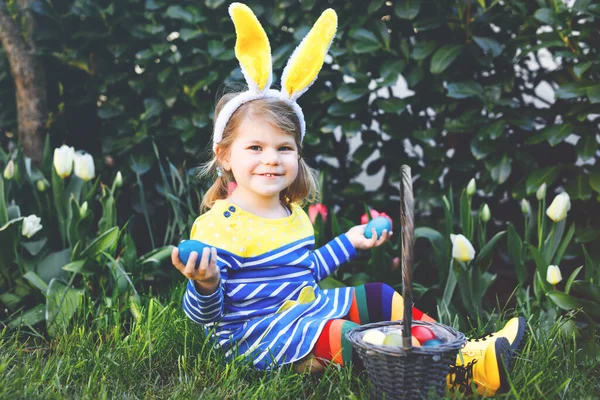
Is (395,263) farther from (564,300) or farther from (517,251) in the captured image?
(564,300)

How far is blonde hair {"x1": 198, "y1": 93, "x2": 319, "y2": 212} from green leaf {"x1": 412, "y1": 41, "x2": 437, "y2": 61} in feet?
2.67

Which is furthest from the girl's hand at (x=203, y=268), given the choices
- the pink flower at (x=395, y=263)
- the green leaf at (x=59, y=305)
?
the pink flower at (x=395, y=263)

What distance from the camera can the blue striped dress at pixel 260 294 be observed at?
1778 mm

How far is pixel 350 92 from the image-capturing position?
275 centimetres

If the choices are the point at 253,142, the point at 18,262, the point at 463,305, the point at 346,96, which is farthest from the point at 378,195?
the point at 18,262

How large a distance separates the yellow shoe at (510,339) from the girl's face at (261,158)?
673 millimetres

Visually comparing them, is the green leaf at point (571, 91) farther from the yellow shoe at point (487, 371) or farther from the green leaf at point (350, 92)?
the yellow shoe at point (487, 371)

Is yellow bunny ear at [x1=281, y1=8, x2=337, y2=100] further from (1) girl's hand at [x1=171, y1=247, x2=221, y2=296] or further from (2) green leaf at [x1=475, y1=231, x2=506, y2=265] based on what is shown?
(2) green leaf at [x1=475, y1=231, x2=506, y2=265]

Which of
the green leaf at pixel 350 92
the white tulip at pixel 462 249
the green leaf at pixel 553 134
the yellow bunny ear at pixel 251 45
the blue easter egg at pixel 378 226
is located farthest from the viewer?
the green leaf at pixel 350 92

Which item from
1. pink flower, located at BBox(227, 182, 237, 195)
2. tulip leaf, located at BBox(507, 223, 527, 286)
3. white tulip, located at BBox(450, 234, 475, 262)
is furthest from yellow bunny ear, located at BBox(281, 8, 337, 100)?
tulip leaf, located at BBox(507, 223, 527, 286)

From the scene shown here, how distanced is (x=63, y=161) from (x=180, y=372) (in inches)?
44.7

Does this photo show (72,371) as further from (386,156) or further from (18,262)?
(386,156)

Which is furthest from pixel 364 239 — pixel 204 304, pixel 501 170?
pixel 501 170

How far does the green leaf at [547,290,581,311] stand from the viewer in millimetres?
2072
